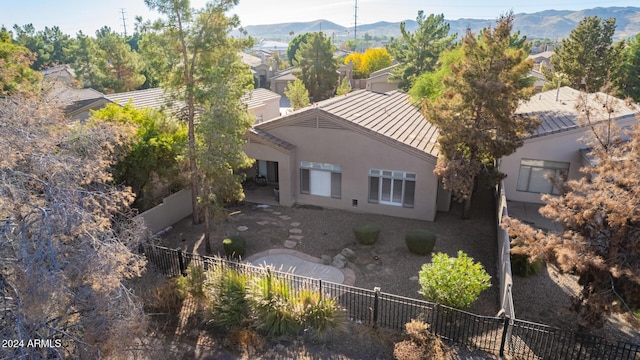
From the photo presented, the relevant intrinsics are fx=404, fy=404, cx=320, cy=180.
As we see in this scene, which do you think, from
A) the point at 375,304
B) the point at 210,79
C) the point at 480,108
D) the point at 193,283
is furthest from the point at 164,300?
the point at 480,108

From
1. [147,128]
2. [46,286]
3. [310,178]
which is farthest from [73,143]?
[310,178]

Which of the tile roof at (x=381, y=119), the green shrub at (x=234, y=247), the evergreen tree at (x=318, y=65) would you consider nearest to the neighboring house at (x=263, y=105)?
the tile roof at (x=381, y=119)

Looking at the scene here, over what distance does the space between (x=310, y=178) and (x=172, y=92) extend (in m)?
7.47

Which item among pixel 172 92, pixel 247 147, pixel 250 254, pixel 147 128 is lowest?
pixel 250 254

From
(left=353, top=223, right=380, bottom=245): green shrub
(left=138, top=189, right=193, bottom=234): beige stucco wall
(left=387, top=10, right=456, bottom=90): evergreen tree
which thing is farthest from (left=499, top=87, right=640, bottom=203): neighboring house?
(left=387, top=10, right=456, bottom=90): evergreen tree

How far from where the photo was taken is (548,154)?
1830 centimetres

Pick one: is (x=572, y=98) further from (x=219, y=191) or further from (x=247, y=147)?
(x=219, y=191)

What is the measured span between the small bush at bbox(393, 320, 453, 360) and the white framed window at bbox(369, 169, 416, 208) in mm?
8322

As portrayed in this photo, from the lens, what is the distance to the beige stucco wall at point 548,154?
58.1 ft

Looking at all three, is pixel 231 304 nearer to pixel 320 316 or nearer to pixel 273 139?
pixel 320 316

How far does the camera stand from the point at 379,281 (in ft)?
43.3

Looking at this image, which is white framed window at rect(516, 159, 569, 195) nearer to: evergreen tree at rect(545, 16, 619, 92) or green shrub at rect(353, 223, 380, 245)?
green shrub at rect(353, 223, 380, 245)

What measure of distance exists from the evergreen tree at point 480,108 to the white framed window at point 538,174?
3665 millimetres

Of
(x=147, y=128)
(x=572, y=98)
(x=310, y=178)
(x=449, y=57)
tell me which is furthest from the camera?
(x=449, y=57)
